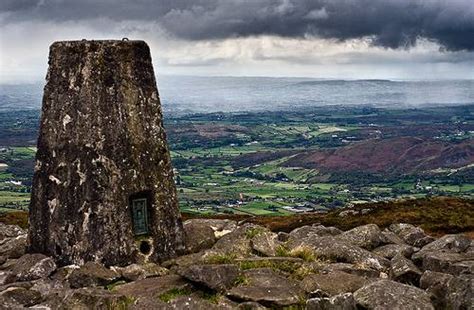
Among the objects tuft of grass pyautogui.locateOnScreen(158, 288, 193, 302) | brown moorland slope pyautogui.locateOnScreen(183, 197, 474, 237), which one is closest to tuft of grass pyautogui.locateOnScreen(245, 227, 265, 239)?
tuft of grass pyautogui.locateOnScreen(158, 288, 193, 302)

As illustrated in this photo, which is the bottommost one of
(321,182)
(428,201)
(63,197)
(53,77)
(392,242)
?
(321,182)

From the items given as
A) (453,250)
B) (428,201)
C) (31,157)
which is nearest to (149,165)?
(453,250)

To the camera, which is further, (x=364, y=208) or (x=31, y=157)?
(x=31, y=157)

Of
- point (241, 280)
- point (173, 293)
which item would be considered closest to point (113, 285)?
point (173, 293)

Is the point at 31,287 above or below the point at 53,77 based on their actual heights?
below

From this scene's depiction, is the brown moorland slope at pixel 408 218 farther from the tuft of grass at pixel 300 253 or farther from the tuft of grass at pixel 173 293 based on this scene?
the tuft of grass at pixel 173 293

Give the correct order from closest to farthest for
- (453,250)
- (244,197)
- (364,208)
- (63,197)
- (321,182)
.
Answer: (63,197)
(453,250)
(364,208)
(244,197)
(321,182)

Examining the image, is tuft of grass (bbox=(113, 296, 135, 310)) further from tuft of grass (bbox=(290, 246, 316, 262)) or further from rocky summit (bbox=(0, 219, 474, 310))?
tuft of grass (bbox=(290, 246, 316, 262))

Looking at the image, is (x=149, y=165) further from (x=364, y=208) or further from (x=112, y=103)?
(x=364, y=208)

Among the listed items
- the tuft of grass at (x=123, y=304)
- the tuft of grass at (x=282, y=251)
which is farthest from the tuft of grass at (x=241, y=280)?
the tuft of grass at (x=282, y=251)
